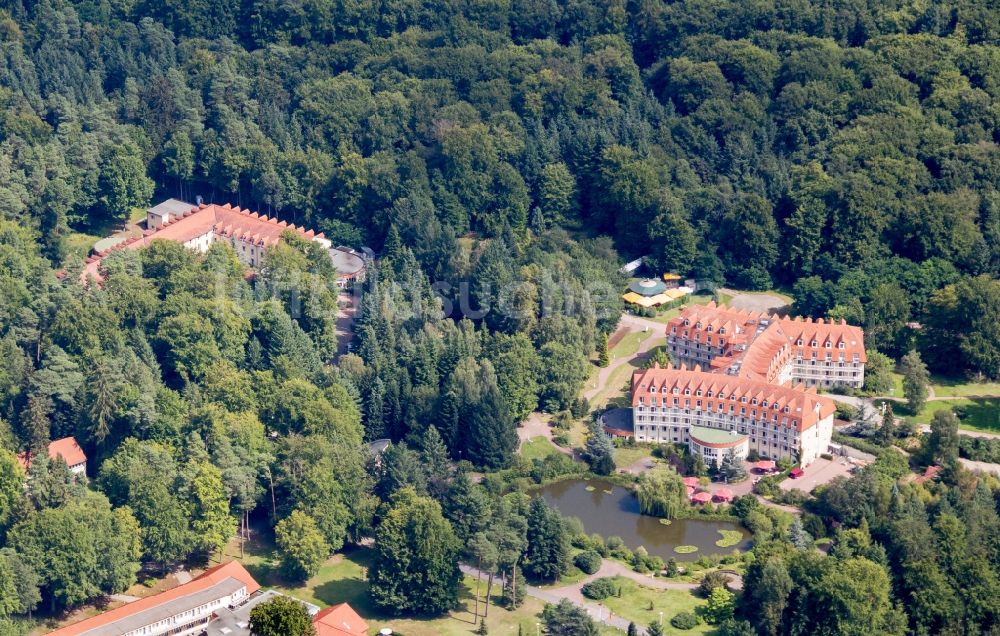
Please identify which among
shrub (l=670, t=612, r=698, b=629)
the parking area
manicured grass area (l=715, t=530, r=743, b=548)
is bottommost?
shrub (l=670, t=612, r=698, b=629)

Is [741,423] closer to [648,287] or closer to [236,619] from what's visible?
[648,287]

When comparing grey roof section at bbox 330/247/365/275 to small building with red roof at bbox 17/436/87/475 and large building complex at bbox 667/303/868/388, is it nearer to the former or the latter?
large building complex at bbox 667/303/868/388

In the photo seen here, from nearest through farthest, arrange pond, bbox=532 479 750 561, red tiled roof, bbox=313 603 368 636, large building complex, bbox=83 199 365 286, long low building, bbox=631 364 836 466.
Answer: red tiled roof, bbox=313 603 368 636 < pond, bbox=532 479 750 561 < long low building, bbox=631 364 836 466 < large building complex, bbox=83 199 365 286

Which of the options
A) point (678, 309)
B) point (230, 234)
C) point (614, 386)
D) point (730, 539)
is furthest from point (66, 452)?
point (678, 309)

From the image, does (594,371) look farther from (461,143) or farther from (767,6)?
A: (767,6)

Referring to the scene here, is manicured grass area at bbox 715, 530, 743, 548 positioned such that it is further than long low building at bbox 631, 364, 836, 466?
No

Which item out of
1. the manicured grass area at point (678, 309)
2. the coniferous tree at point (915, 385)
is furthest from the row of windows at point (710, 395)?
the manicured grass area at point (678, 309)

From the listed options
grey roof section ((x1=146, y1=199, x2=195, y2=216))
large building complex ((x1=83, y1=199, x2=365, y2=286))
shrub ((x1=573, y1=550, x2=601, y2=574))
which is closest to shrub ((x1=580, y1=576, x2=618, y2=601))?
shrub ((x1=573, y1=550, x2=601, y2=574))

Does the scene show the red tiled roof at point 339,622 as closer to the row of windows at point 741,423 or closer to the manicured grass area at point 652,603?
the manicured grass area at point 652,603
